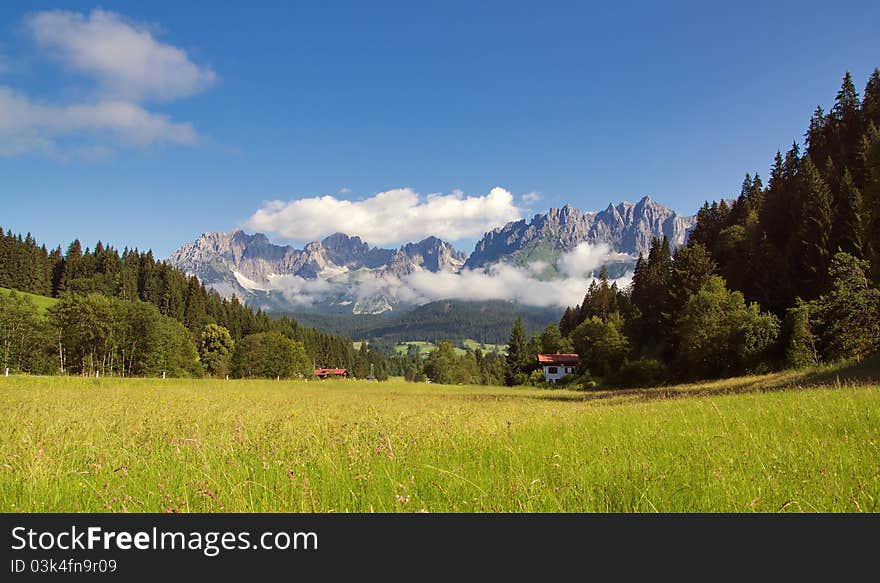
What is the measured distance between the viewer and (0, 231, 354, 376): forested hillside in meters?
75.6

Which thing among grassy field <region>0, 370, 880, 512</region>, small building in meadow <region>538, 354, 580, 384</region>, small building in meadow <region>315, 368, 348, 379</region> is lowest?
small building in meadow <region>315, 368, 348, 379</region>

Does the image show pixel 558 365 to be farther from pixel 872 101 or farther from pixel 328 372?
pixel 328 372

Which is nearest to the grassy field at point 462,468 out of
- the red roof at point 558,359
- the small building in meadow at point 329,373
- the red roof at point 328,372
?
the red roof at point 558,359

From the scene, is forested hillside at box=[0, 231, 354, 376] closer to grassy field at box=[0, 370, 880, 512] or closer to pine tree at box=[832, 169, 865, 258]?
grassy field at box=[0, 370, 880, 512]

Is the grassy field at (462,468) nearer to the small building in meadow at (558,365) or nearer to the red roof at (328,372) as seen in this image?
the small building in meadow at (558,365)

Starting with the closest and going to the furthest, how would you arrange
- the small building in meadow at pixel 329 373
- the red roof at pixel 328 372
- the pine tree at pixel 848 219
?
1. the pine tree at pixel 848 219
2. the small building in meadow at pixel 329 373
3. the red roof at pixel 328 372

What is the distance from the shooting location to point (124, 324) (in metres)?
81.9

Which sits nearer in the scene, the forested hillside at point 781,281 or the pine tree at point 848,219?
the forested hillside at point 781,281

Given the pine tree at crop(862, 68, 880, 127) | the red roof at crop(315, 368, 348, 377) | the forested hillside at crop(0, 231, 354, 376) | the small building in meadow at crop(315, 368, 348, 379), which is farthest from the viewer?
the red roof at crop(315, 368, 348, 377)

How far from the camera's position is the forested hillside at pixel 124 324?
75.6 metres

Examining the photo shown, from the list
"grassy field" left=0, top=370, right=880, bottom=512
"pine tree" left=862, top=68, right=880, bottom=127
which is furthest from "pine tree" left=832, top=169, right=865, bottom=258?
"grassy field" left=0, top=370, right=880, bottom=512
